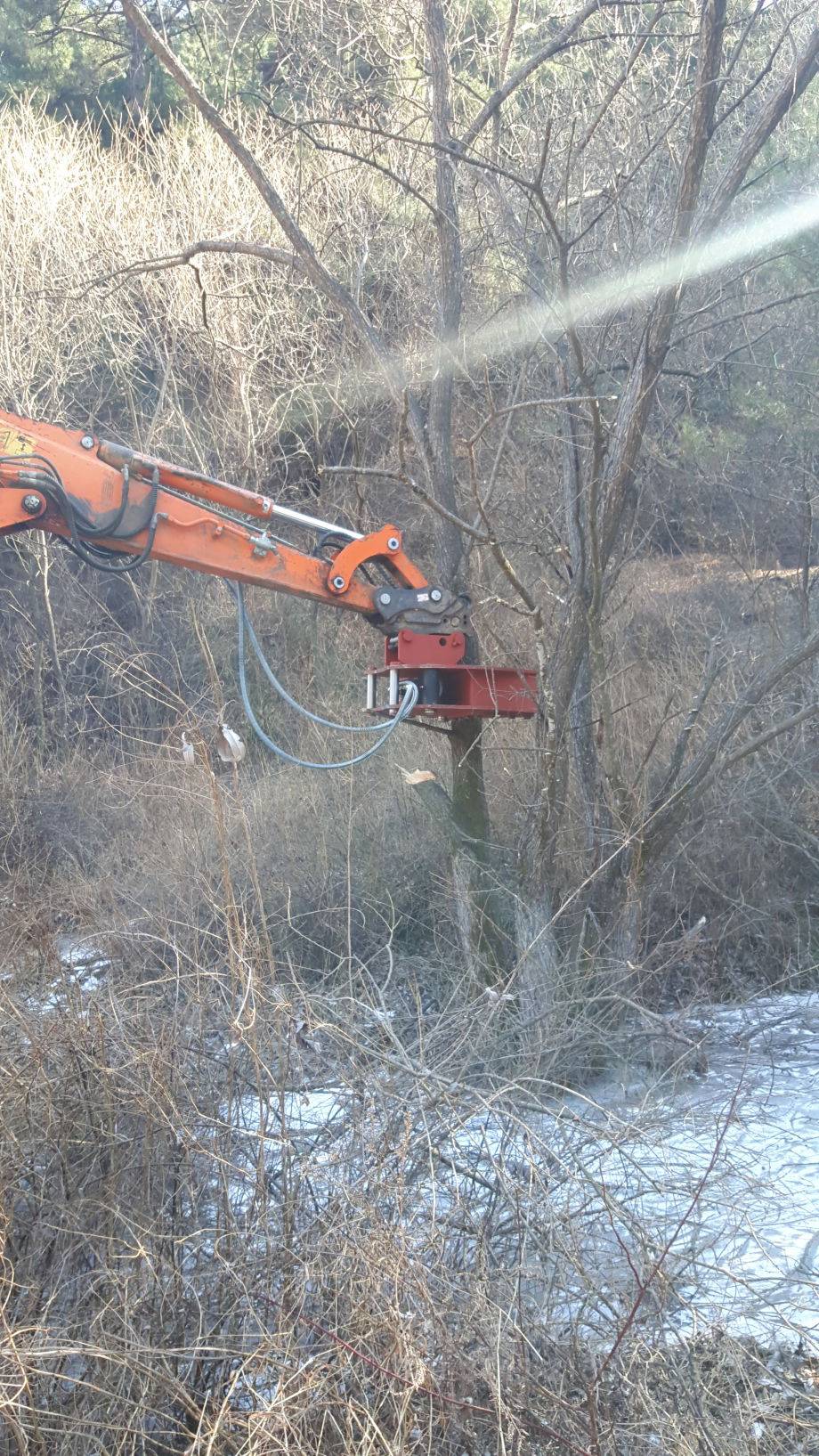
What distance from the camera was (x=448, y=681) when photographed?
5859 mm

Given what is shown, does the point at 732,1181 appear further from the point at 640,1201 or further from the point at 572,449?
the point at 572,449

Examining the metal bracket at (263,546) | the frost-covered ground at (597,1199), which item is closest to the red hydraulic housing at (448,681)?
the metal bracket at (263,546)

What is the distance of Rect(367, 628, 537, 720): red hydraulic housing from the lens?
5707mm

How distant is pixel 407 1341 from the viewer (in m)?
3.01

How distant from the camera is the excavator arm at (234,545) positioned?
5.19 m

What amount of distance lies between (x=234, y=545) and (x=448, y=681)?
104 cm

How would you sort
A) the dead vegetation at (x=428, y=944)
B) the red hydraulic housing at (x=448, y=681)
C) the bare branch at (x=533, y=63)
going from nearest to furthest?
1. the dead vegetation at (x=428, y=944)
2. the red hydraulic housing at (x=448, y=681)
3. the bare branch at (x=533, y=63)

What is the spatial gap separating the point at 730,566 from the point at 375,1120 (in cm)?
1151

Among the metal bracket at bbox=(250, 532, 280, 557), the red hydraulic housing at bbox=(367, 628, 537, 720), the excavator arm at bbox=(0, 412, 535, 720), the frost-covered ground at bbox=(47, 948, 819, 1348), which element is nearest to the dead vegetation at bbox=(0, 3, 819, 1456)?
the frost-covered ground at bbox=(47, 948, 819, 1348)

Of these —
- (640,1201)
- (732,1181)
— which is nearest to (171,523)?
(640,1201)

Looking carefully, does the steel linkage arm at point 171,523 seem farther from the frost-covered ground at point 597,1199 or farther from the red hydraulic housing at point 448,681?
the frost-covered ground at point 597,1199

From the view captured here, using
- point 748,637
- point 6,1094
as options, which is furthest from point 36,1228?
point 748,637

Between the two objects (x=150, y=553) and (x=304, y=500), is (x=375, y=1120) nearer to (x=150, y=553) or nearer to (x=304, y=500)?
(x=150, y=553)

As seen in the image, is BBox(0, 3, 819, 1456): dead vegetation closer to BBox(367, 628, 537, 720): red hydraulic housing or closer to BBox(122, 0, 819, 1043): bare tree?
BBox(122, 0, 819, 1043): bare tree
